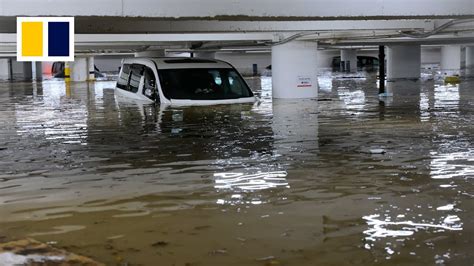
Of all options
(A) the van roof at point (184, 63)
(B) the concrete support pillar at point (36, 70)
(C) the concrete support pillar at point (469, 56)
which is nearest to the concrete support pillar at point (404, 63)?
(A) the van roof at point (184, 63)

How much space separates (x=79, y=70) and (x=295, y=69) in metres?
24.0

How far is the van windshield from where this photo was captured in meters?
16.4

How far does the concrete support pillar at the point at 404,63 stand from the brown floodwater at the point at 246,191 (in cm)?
2118

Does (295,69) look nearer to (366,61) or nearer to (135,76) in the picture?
(135,76)

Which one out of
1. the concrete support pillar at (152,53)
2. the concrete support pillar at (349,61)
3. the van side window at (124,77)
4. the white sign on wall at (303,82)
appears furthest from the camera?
the concrete support pillar at (349,61)

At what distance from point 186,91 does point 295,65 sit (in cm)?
438

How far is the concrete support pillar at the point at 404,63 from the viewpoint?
33.2 m

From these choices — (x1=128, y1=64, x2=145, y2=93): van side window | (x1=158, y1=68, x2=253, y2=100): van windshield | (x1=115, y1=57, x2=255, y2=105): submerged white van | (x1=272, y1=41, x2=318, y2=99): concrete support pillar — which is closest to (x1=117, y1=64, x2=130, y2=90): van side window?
(x1=128, y1=64, x2=145, y2=93): van side window

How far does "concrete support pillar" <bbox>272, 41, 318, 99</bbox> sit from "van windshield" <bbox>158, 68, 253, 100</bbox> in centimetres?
290

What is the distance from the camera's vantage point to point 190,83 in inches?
655

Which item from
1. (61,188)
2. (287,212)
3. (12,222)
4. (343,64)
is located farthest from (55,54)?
(343,64)

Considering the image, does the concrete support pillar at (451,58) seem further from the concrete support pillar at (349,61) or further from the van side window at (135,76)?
the van side window at (135,76)

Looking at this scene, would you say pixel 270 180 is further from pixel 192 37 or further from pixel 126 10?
pixel 192 37

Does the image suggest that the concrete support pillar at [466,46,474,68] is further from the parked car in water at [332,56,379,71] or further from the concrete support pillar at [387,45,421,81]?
the concrete support pillar at [387,45,421,81]
